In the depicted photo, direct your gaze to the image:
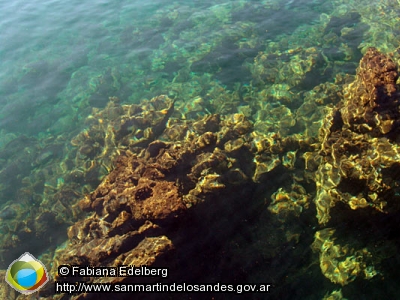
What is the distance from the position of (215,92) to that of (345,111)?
6695 millimetres

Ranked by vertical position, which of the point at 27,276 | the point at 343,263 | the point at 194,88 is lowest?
the point at 343,263

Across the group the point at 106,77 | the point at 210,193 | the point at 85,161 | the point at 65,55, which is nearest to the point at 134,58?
the point at 106,77

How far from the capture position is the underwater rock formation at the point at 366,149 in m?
6.64

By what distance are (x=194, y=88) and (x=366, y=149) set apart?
902cm

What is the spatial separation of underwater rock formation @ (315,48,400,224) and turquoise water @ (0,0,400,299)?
2.85ft

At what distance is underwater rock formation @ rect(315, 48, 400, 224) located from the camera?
21.8 ft

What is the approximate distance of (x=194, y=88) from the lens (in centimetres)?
1429

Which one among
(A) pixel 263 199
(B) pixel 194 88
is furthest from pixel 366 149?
(B) pixel 194 88

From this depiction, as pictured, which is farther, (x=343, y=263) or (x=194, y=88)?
(x=194, y=88)

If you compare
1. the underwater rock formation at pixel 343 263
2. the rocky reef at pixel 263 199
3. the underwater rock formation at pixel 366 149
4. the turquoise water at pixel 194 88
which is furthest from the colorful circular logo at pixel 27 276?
the underwater rock formation at pixel 366 149

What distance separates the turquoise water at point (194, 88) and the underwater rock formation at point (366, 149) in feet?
2.85

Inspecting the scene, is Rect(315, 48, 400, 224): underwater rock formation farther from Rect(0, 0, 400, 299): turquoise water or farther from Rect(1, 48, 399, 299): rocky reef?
Rect(0, 0, 400, 299): turquoise water

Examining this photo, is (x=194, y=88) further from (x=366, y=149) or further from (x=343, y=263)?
(x=343, y=263)

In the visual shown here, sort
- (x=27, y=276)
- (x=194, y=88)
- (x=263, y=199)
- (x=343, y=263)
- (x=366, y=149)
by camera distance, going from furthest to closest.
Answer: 1. (x=194, y=88)
2. (x=263, y=199)
3. (x=27, y=276)
4. (x=366, y=149)
5. (x=343, y=263)
